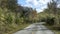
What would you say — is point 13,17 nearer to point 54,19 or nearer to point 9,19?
point 9,19

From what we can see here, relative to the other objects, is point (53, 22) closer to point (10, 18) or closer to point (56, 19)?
point (56, 19)

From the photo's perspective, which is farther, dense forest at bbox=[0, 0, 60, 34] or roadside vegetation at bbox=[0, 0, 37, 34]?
dense forest at bbox=[0, 0, 60, 34]

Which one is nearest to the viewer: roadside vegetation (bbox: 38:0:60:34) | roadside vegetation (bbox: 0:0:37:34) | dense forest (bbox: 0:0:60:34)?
roadside vegetation (bbox: 0:0:37:34)

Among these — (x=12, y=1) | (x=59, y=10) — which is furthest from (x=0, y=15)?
(x=59, y=10)

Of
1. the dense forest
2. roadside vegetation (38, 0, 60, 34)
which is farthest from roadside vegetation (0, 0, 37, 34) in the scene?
roadside vegetation (38, 0, 60, 34)

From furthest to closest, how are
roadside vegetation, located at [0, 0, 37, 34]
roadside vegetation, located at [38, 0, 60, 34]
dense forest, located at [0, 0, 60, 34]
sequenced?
1. roadside vegetation, located at [38, 0, 60, 34]
2. dense forest, located at [0, 0, 60, 34]
3. roadside vegetation, located at [0, 0, 37, 34]

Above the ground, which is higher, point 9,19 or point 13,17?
point 13,17

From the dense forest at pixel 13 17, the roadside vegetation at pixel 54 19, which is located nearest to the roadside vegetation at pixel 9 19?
the dense forest at pixel 13 17

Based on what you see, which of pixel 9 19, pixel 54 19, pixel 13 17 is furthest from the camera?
pixel 54 19

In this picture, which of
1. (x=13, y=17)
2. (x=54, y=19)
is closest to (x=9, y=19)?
(x=13, y=17)

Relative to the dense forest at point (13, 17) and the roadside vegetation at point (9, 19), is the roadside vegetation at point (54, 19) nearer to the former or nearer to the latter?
the dense forest at point (13, 17)

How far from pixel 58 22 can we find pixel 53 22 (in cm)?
442

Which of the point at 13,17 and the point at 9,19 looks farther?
the point at 13,17

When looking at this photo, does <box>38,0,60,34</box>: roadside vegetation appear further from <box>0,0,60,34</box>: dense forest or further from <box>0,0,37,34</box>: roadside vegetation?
<box>0,0,37,34</box>: roadside vegetation
